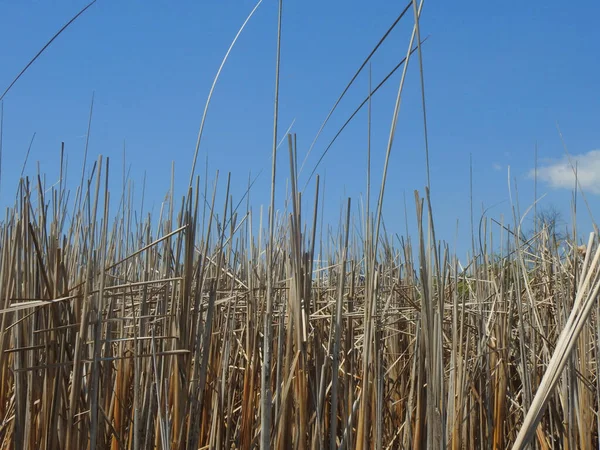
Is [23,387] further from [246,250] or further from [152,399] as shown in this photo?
[246,250]

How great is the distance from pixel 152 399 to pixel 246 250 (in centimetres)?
99

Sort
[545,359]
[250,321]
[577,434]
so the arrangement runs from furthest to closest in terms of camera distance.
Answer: [545,359]
[577,434]
[250,321]

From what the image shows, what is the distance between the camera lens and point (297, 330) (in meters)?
1.08

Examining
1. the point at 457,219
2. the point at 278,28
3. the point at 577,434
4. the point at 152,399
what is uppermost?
the point at 278,28

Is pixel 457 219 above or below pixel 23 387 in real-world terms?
above

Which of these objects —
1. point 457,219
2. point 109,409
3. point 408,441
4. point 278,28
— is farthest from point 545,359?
point 278,28

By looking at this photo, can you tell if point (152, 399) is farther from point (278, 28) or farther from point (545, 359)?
point (545, 359)

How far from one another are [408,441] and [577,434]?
25.6 inches

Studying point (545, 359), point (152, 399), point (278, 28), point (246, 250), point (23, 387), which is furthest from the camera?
point (246, 250)

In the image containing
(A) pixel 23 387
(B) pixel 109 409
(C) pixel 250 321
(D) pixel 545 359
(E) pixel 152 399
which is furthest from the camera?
→ (D) pixel 545 359

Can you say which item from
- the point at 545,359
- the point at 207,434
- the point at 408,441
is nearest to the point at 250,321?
the point at 207,434

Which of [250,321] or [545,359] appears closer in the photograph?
[250,321]

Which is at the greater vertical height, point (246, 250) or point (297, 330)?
point (246, 250)

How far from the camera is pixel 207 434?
1581 millimetres
